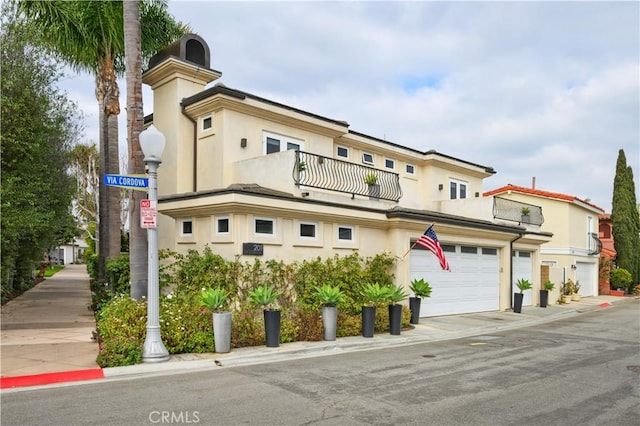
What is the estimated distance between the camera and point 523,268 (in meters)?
23.7

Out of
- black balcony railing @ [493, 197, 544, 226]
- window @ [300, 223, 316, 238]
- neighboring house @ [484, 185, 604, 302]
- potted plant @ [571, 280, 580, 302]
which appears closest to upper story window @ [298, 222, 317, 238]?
window @ [300, 223, 316, 238]

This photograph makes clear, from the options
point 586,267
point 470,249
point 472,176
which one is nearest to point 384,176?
point 470,249

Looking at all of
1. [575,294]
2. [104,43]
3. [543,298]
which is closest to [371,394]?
[104,43]

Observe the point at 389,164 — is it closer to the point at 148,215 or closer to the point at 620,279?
the point at 148,215

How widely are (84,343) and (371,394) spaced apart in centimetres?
686

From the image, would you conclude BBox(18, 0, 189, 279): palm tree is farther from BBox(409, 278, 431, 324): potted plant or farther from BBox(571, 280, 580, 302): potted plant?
BBox(571, 280, 580, 302): potted plant

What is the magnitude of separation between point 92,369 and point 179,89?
34.9 ft

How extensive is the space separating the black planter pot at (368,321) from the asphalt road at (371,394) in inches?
60.6

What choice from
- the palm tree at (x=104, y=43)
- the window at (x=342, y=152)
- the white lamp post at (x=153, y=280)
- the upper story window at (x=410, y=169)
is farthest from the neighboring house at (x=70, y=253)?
the white lamp post at (x=153, y=280)

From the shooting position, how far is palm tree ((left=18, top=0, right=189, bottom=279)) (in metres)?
15.8

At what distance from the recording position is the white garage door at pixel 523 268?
75.8 feet

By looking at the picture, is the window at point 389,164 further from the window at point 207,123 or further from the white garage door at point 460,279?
the window at point 207,123

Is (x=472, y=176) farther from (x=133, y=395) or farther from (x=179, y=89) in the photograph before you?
(x=133, y=395)

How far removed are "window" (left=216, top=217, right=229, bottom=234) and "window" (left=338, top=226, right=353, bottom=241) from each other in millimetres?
3697
